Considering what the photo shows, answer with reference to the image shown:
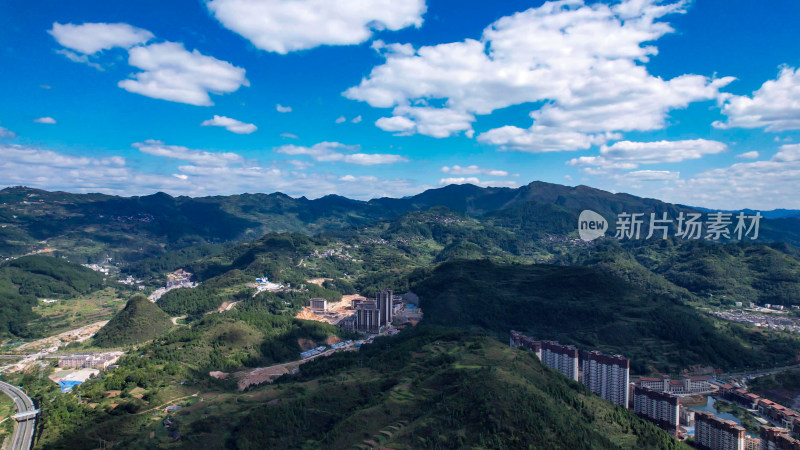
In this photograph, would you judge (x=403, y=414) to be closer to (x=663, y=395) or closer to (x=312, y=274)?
(x=663, y=395)

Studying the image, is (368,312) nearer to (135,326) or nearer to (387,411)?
(135,326)

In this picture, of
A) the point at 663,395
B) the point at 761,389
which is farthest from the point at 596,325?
the point at 663,395

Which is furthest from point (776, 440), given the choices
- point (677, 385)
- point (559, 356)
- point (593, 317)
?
point (593, 317)

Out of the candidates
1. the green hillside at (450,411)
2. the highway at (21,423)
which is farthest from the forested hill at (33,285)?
the green hillside at (450,411)

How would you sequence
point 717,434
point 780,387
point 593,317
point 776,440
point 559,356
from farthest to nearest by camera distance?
point 593,317
point 780,387
point 559,356
point 717,434
point 776,440

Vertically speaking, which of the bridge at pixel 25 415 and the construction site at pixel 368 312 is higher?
the construction site at pixel 368 312

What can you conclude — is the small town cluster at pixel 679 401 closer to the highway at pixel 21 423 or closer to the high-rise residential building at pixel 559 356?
the high-rise residential building at pixel 559 356
